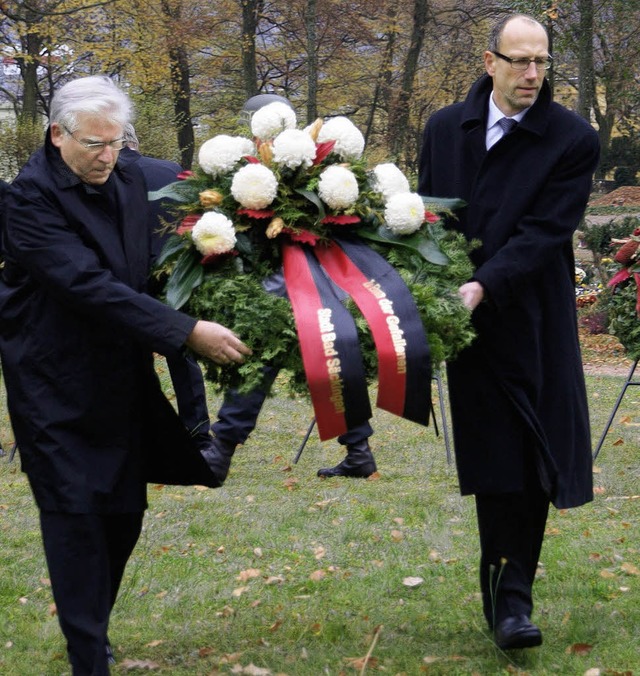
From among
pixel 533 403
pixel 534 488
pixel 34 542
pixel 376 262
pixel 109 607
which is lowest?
pixel 34 542

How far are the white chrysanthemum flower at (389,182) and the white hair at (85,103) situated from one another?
0.89m

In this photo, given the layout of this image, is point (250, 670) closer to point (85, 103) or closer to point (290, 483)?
point (85, 103)

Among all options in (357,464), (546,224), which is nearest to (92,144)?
(546,224)

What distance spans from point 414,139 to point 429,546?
1190 inches

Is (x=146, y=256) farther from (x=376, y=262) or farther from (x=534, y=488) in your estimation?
(x=534, y=488)

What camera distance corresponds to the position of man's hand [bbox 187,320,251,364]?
3.75m

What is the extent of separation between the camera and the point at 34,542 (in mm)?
6461

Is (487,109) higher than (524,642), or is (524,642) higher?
(487,109)

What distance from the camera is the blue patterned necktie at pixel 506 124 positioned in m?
4.22

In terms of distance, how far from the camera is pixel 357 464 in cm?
808

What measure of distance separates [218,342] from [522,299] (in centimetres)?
116

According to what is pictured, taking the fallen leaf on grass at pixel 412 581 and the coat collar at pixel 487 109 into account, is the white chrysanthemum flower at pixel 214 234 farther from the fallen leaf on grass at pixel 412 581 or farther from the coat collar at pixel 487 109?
the fallen leaf on grass at pixel 412 581

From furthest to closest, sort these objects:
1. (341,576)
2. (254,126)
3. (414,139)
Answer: (414,139), (341,576), (254,126)

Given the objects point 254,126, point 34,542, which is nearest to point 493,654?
point 254,126
